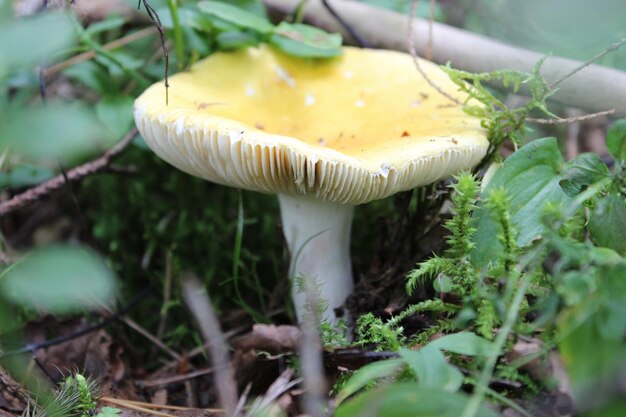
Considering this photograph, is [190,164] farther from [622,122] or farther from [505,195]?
[622,122]

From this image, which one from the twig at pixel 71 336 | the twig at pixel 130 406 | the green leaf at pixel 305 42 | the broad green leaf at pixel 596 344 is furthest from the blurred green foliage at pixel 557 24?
the twig at pixel 71 336

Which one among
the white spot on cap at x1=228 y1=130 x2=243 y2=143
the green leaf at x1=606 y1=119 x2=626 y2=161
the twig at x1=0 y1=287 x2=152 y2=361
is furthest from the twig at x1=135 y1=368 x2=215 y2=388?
the green leaf at x1=606 y1=119 x2=626 y2=161

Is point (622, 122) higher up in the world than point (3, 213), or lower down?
higher up

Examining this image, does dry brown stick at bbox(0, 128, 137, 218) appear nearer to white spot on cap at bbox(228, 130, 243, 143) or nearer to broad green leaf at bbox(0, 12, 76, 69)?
white spot on cap at bbox(228, 130, 243, 143)

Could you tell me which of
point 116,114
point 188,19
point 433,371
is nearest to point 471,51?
point 188,19

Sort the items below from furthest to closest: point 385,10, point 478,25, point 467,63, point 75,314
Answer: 1. point 478,25
2. point 385,10
3. point 467,63
4. point 75,314

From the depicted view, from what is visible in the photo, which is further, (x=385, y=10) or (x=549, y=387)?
(x=385, y=10)

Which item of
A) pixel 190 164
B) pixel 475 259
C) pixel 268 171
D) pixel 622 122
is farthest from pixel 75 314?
pixel 622 122
